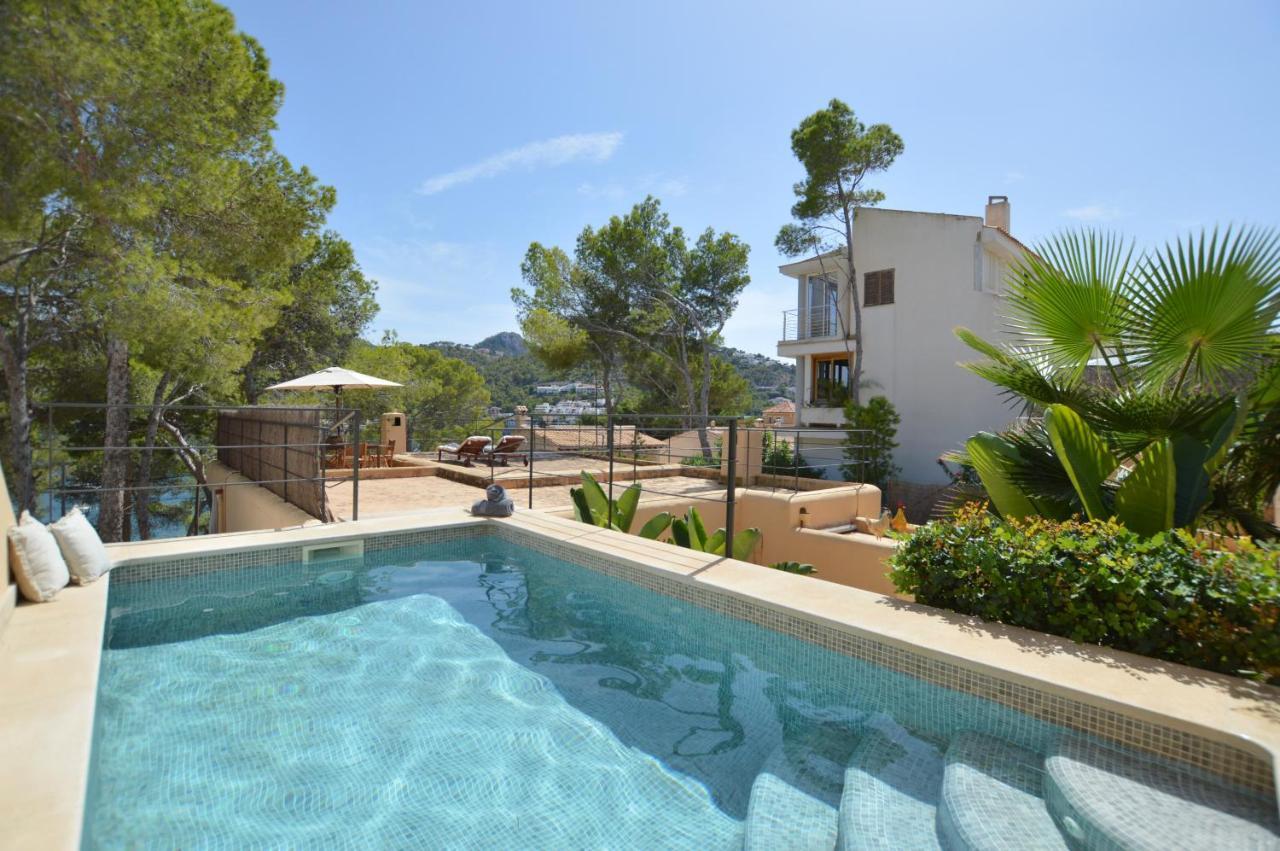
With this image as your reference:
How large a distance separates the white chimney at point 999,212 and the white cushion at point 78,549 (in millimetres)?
22665

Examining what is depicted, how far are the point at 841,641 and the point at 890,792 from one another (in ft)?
3.48

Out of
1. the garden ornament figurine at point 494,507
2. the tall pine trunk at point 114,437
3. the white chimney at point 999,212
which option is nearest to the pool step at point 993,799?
the garden ornament figurine at point 494,507

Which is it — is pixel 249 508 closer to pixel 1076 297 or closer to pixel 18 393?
pixel 18 393

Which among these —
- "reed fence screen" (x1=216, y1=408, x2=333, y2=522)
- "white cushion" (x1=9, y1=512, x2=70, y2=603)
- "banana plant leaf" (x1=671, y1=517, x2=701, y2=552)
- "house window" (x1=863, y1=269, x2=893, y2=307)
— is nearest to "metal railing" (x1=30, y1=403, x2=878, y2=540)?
"reed fence screen" (x1=216, y1=408, x2=333, y2=522)

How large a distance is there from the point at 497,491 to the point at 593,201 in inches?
639

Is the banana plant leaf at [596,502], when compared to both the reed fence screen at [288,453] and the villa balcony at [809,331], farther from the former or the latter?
the villa balcony at [809,331]

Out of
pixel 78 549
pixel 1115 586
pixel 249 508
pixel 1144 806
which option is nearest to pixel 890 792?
pixel 1144 806

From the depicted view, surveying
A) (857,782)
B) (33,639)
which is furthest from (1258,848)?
(33,639)

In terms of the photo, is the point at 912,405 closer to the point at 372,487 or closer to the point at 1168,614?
the point at 372,487

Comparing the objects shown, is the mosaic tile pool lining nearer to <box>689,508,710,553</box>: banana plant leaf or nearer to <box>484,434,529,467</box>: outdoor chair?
<box>689,508,710,553</box>: banana plant leaf

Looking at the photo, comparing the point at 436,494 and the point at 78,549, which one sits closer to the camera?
the point at 78,549

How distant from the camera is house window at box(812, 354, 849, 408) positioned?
1988 cm

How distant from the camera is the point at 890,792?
101 inches

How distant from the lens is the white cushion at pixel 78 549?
169 inches
